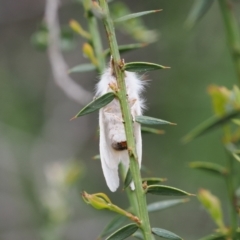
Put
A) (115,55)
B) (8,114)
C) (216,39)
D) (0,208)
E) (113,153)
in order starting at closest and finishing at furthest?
(115,55) < (113,153) < (216,39) < (0,208) < (8,114)

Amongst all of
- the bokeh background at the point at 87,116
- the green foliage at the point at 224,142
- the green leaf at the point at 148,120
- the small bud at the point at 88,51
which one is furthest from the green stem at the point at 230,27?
the bokeh background at the point at 87,116

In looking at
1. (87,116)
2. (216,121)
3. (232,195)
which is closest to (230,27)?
(216,121)

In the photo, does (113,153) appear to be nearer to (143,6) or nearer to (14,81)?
(143,6)

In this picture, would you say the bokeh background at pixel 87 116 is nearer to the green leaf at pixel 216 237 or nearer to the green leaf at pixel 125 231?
the green leaf at pixel 216 237

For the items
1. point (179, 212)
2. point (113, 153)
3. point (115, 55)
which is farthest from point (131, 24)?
point (179, 212)

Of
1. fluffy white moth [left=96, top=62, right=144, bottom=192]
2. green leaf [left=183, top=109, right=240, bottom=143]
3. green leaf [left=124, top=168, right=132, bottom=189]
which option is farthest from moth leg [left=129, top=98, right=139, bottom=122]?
green leaf [left=183, top=109, right=240, bottom=143]
